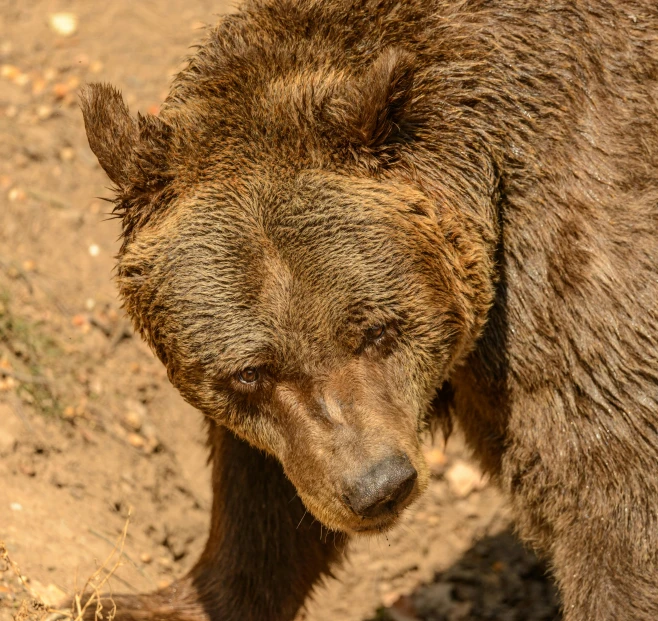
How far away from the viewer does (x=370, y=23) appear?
165 inches

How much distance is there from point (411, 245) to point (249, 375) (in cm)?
83

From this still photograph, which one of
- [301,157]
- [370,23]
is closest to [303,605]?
[301,157]

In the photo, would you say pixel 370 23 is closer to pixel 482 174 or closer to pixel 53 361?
pixel 482 174

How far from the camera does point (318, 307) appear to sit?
12.6ft

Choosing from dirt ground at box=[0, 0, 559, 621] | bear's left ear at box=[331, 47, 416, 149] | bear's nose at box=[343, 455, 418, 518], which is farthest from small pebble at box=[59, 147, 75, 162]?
bear's nose at box=[343, 455, 418, 518]

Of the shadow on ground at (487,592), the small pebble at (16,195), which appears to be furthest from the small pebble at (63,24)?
the shadow on ground at (487,592)

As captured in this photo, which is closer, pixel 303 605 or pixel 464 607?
pixel 303 605

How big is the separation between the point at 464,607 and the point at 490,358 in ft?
9.80

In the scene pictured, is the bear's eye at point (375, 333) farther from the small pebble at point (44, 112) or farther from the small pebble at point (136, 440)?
the small pebble at point (44, 112)

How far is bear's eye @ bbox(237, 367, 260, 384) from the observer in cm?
396

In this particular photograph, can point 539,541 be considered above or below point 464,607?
above

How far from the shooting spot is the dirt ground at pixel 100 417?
18.6ft

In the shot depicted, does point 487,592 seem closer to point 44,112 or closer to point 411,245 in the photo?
point 411,245

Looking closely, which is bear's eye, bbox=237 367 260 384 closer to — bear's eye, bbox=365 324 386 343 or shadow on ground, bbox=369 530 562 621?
bear's eye, bbox=365 324 386 343
